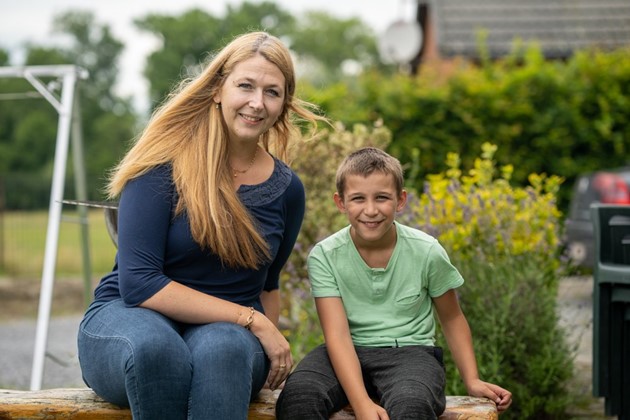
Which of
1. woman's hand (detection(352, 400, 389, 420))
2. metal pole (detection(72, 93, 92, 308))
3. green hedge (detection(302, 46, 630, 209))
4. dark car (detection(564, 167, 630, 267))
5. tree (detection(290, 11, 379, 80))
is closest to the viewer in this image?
woman's hand (detection(352, 400, 389, 420))

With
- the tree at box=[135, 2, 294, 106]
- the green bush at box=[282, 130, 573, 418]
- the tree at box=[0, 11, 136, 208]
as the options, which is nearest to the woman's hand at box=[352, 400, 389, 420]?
the green bush at box=[282, 130, 573, 418]

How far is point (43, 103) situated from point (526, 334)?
3268cm

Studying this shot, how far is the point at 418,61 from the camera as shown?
74.4ft

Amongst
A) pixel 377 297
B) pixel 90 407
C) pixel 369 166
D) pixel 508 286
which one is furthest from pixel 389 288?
pixel 508 286

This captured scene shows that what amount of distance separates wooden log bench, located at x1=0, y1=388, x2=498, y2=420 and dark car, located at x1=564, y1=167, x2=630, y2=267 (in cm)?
566

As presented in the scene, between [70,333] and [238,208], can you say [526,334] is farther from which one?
[70,333]

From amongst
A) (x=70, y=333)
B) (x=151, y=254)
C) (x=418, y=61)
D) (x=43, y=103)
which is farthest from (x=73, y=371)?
(x=43, y=103)

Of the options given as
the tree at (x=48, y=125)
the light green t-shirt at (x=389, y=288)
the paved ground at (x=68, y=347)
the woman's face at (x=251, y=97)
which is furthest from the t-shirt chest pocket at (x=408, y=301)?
the tree at (x=48, y=125)

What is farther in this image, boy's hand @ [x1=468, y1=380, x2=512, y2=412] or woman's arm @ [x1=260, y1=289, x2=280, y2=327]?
woman's arm @ [x1=260, y1=289, x2=280, y2=327]

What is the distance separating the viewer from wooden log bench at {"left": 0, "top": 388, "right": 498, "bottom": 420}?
9.12 feet

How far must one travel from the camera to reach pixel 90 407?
9.26ft

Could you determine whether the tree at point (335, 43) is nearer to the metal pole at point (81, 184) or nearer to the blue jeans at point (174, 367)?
the metal pole at point (81, 184)

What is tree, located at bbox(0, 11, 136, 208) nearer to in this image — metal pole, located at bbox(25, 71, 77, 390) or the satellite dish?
the satellite dish

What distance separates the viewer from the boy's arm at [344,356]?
2.70 metres
